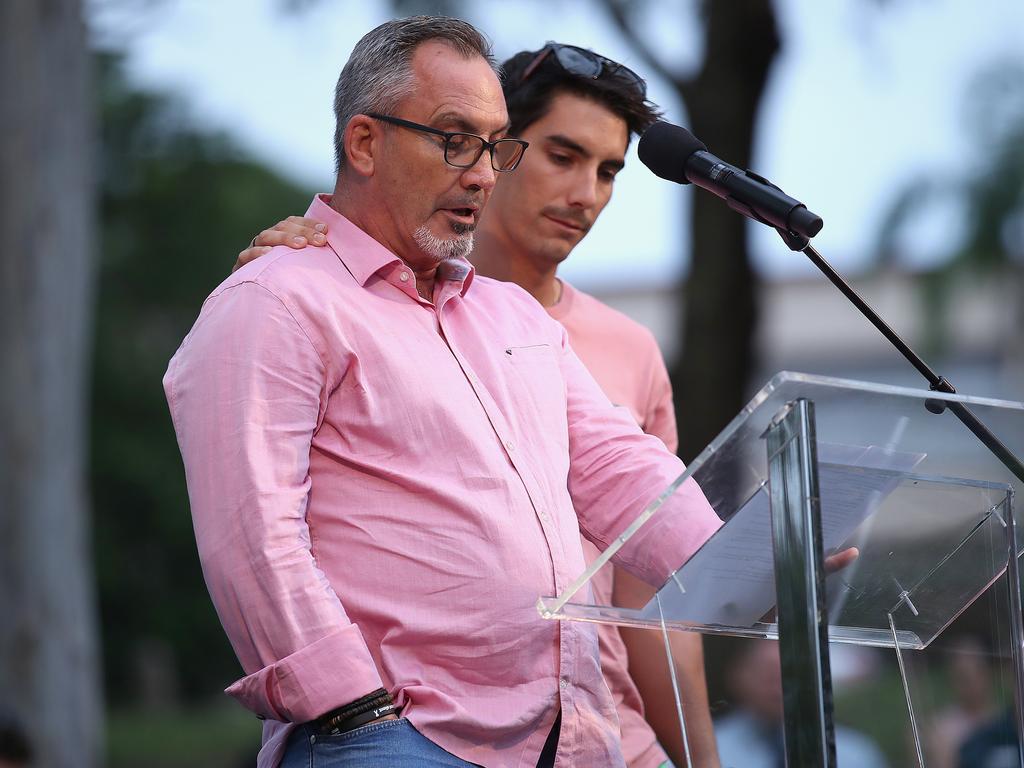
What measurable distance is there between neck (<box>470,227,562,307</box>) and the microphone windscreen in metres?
0.69

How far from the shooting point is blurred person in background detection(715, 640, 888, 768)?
2311 millimetres

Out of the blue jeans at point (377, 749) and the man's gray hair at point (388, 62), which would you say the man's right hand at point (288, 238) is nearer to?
the man's gray hair at point (388, 62)

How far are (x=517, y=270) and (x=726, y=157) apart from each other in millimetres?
5773

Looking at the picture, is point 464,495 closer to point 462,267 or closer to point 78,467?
point 462,267

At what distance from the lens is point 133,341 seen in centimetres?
2861

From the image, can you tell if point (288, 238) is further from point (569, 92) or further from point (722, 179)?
point (569, 92)

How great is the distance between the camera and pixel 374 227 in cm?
264

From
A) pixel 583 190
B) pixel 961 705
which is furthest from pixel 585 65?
pixel 961 705

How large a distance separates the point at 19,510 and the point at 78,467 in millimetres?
Result: 667

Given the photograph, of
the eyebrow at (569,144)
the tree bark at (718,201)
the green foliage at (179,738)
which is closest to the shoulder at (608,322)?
the eyebrow at (569,144)

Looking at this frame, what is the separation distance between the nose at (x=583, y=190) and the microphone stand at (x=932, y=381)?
2.97 feet

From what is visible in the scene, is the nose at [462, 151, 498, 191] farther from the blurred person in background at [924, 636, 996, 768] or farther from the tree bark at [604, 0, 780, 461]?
the tree bark at [604, 0, 780, 461]

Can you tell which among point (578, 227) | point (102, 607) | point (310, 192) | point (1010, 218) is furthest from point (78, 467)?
point (310, 192)

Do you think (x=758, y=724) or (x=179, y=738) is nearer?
(x=758, y=724)
